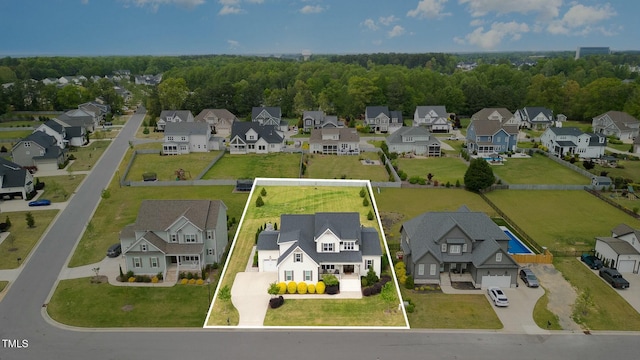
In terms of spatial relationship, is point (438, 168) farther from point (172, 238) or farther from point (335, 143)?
point (172, 238)

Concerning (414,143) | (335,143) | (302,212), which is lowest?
(302,212)

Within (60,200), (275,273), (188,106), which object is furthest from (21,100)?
(275,273)

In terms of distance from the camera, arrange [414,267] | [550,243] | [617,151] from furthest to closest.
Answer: [617,151] → [550,243] → [414,267]

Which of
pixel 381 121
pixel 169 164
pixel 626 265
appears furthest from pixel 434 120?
pixel 626 265

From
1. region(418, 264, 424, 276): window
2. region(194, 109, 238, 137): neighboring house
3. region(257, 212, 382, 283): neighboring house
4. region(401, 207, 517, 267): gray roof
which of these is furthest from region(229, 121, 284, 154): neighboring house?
region(418, 264, 424, 276): window

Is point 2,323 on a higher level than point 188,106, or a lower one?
lower

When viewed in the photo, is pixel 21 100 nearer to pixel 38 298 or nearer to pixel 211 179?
pixel 211 179
